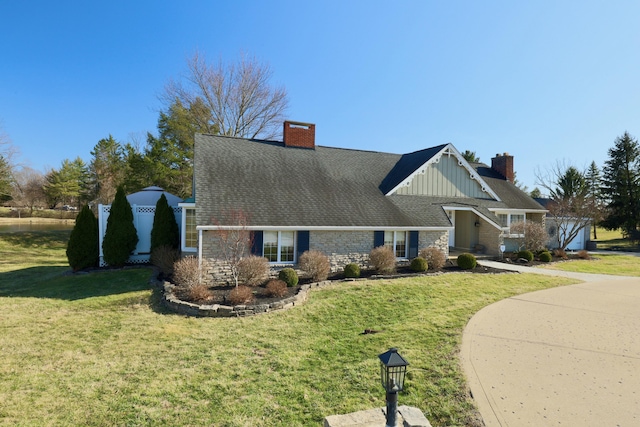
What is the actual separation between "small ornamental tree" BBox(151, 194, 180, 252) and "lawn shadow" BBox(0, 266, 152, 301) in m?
1.33

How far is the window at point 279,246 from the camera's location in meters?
13.4

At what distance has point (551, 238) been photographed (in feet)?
76.5

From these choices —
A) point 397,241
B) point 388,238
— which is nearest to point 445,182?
point 397,241

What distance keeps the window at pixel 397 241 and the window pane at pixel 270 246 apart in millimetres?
5164

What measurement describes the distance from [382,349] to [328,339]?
1323mm

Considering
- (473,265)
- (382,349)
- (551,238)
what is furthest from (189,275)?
(551,238)

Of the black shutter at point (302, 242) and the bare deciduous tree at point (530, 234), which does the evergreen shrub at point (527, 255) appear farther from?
the black shutter at point (302, 242)

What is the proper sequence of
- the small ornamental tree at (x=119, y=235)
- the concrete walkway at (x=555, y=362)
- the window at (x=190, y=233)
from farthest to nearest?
the small ornamental tree at (x=119, y=235)
the window at (x=190, y=233)
the concrete walkway at (x=555, y=362)

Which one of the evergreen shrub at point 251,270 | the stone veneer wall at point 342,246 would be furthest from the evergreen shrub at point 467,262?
the evergreen shrub at point 251,270

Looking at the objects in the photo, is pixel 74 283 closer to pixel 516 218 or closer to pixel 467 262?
pixel 467 262

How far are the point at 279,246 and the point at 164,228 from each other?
5958 mm

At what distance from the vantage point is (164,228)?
15.5 m

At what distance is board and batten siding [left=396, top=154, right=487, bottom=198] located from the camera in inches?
726

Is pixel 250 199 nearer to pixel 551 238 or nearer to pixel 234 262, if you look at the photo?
pixel 234 262
